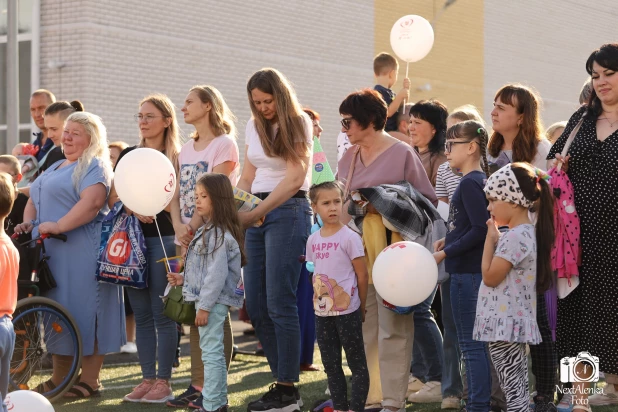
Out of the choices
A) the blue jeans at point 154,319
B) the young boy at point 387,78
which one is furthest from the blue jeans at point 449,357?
the young boy at point 387,78

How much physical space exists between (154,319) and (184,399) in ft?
2.21

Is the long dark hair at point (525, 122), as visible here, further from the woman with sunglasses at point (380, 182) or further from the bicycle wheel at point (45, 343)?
the bicycle wheel at point (45, 343)

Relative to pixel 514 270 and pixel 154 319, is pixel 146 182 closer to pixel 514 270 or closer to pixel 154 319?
pixel 154 319

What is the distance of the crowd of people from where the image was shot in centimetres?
530

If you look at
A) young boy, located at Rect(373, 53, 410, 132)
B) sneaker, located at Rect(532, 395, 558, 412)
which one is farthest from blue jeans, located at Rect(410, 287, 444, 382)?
young boy, located at Rect(373, 53, 410, 132)

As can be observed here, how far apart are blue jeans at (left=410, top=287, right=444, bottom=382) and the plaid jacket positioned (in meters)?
0.50

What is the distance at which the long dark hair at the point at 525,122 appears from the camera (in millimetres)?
6309

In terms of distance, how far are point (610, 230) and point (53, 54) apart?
12.3m

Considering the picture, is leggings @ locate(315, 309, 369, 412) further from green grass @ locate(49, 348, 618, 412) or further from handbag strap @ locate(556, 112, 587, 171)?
handbag strap @ locate(556, 112, 587, 171)

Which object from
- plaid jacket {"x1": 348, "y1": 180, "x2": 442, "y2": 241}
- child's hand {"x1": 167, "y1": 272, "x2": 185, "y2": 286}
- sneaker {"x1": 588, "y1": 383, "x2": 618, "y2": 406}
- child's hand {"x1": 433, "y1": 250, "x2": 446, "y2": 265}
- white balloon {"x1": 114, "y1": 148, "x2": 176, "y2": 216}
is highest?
white balloon {"x1": 114, "y1": 148, "x2": 176, "y2": 216}

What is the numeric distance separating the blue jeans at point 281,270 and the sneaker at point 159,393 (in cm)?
98

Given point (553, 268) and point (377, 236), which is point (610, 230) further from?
point (377, 236)

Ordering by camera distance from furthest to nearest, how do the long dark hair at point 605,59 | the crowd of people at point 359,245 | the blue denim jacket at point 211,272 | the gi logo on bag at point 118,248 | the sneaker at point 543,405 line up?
the gi logo on bag at point 118,248 → the blue denim jacket at point 211,272 → the sneaker at point 543,405 → the long dark hair at point 605,59 → the crowd of people at point 359,245

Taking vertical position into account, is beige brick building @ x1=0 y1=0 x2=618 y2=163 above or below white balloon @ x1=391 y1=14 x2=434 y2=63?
above
